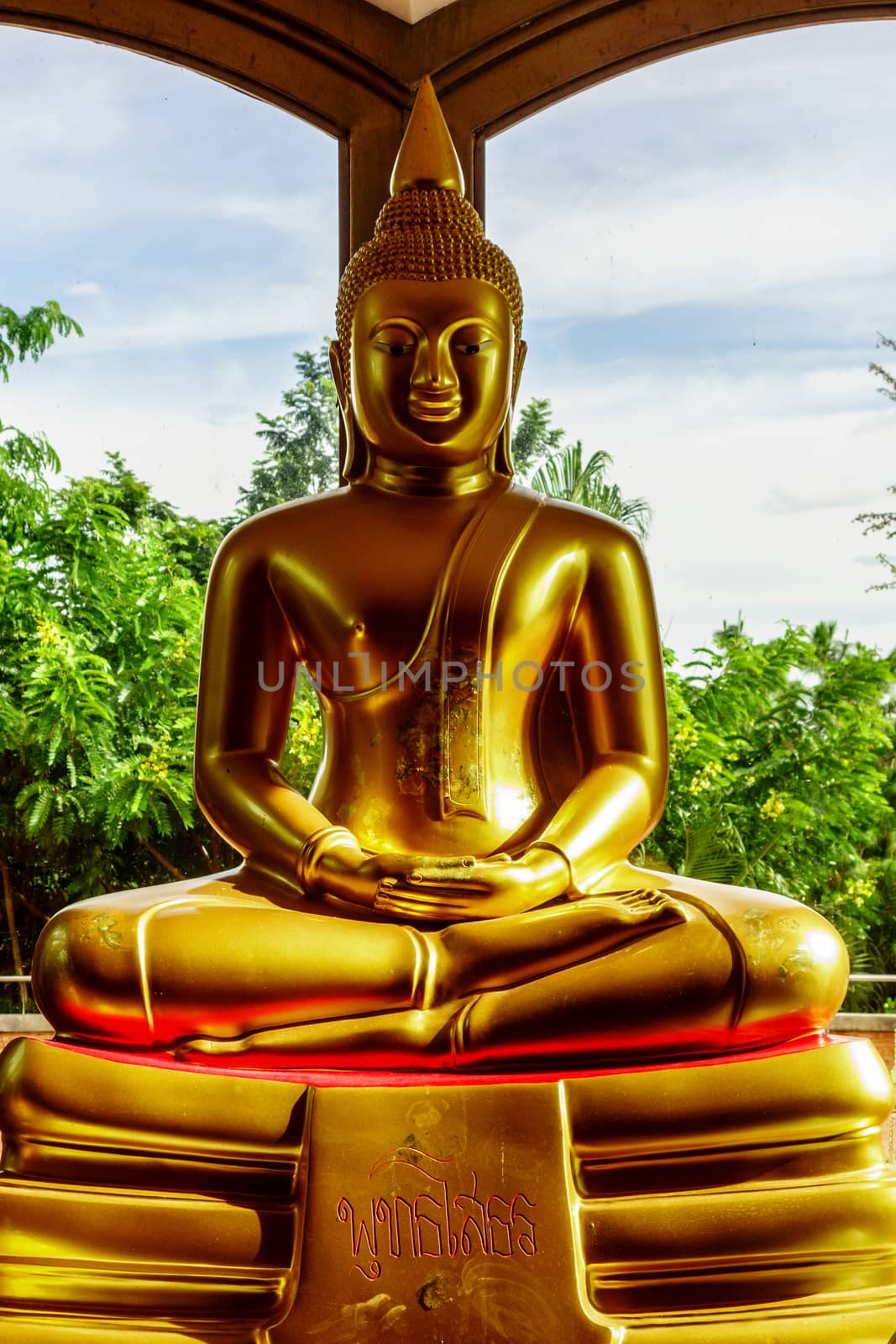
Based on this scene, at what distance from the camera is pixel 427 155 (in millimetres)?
2979

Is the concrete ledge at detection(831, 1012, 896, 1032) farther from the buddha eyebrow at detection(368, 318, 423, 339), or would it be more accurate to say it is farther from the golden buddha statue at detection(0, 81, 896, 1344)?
the buddha eyebrow at detection(368, 318, 423, 339)

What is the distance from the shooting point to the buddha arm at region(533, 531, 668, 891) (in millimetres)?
2619

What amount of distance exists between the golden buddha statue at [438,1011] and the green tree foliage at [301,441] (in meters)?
1.03

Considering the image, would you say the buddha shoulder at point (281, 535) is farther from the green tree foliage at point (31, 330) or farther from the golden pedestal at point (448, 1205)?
the green tree foliage at point (31, 330)

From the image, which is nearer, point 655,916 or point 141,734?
point 655,916

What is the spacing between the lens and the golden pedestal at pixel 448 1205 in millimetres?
2010

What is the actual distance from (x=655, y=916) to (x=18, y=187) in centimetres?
259

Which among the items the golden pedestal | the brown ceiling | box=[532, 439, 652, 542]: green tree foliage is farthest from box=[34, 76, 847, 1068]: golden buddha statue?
box=[532, 439, 652, 542]: green tree foliage

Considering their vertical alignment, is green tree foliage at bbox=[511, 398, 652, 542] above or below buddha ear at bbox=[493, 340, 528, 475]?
above

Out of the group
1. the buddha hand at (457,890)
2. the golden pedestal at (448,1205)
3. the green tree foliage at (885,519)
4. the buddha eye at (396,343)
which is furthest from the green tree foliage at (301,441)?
the golden pedestal at (448,1205)

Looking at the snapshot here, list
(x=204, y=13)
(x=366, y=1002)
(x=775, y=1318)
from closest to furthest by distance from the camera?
(x=775, y=1318) → (x=366, y=1002) → (x=204, y=13)

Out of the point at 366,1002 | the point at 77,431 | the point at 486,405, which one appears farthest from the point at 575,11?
the point at 366,1002

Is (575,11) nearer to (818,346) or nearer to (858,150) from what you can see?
(858,150)

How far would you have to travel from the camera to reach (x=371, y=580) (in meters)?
2.76
